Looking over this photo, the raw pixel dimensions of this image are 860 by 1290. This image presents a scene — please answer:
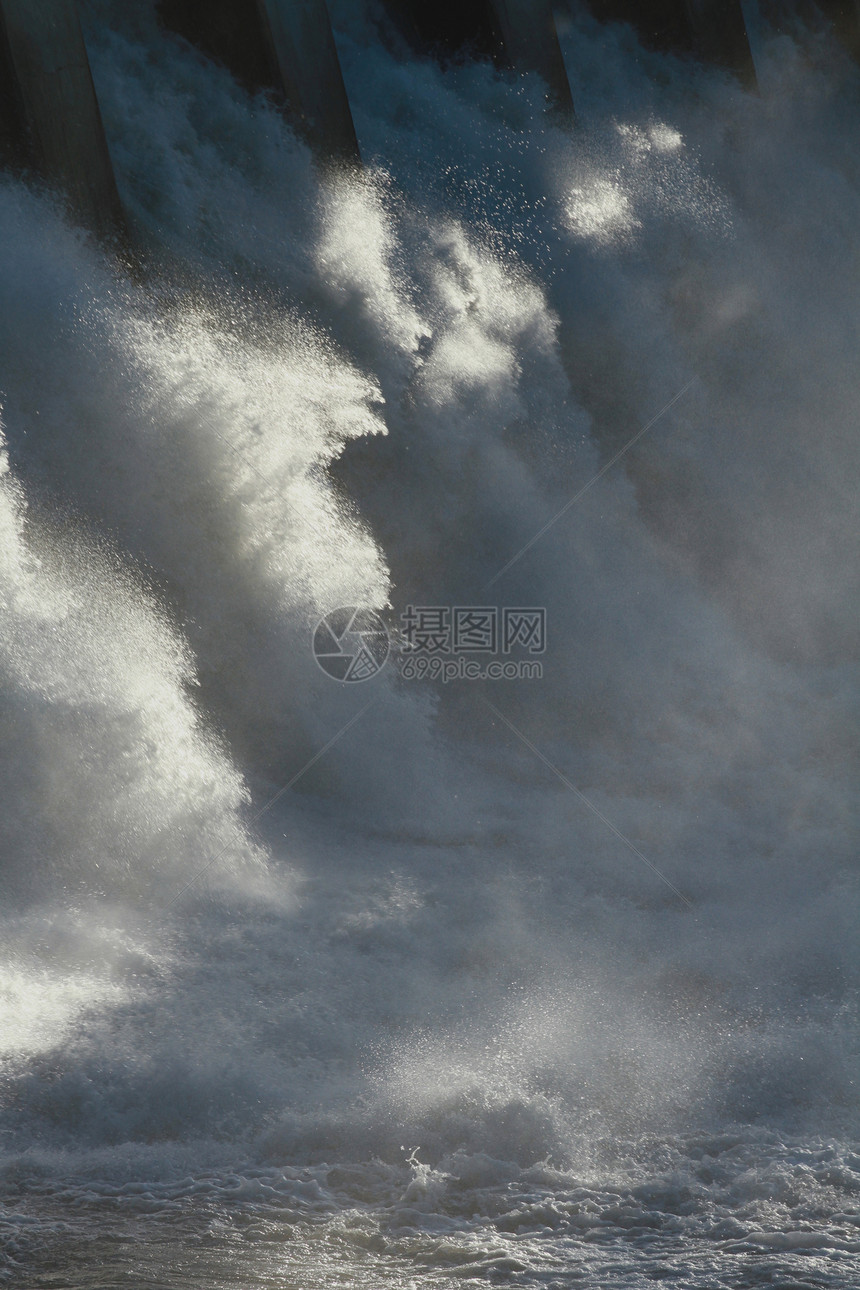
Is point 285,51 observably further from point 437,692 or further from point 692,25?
point 437,692

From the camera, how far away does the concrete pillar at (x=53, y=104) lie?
4082 mm

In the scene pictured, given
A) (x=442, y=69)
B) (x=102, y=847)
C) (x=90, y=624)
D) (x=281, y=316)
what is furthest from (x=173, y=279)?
(x=102, y=847)

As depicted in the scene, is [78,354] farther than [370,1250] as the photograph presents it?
Yes

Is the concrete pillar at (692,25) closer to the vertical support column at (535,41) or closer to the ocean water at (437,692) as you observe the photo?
the ocean water at (437,692)

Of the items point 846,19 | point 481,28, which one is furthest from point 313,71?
point 846,19

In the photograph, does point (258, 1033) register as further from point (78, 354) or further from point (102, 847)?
point (78, 354)

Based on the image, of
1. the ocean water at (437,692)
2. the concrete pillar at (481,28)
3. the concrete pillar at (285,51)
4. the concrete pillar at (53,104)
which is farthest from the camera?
the concrete pillar at (481,28)

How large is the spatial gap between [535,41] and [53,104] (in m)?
2.81

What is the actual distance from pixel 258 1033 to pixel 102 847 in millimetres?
999

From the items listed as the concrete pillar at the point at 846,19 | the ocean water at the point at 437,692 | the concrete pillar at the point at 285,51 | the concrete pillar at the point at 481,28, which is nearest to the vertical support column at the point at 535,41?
the concrete pillar at the point at 481,28

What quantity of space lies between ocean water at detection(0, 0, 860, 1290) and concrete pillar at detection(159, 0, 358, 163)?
14 centimetres

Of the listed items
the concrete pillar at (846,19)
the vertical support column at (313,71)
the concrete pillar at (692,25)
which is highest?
the concrete pillar at (846,19)

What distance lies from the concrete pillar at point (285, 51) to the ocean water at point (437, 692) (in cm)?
14

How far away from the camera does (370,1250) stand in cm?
232
